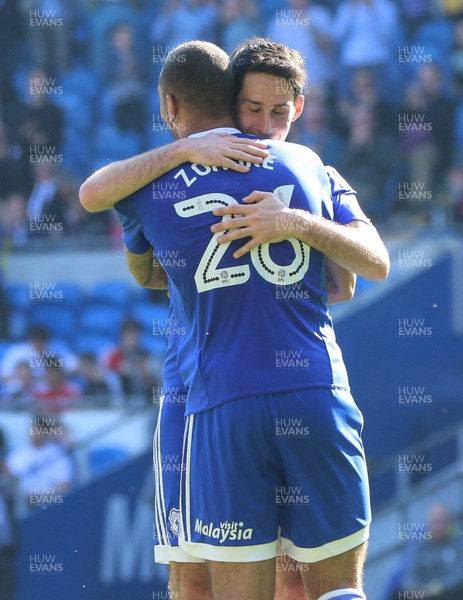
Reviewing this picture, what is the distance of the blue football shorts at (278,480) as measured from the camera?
115 inches

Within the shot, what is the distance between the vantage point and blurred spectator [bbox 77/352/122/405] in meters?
8.33

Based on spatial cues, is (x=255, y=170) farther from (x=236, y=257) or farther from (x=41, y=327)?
(x=41, y=327)

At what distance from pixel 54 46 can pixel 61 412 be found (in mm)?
3970

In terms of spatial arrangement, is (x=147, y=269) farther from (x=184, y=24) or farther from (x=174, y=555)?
(x=184, y=24)

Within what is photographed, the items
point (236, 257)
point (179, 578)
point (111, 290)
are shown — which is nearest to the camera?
point (236, 257)

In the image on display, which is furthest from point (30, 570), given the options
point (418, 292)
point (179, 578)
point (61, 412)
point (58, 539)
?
point (179, 578)

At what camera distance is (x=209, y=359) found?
119 inches

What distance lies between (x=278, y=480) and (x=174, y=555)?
0.48 m

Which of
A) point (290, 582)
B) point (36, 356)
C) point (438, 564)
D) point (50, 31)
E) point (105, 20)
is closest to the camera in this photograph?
point (290, 582)

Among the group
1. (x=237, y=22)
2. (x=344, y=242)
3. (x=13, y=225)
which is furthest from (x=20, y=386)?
(x=344, y=242)

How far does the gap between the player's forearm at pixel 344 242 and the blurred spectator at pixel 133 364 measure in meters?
5.22

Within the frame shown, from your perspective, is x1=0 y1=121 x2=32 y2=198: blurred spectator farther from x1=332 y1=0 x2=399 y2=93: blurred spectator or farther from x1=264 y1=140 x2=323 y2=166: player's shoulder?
x1=264 y1=140 x2=323 y2=166: player's shoulder

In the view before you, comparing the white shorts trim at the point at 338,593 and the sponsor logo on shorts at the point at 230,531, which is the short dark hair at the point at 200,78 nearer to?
the sponsor logo on shorts at the point at 230,531

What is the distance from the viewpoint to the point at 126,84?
995 cm
